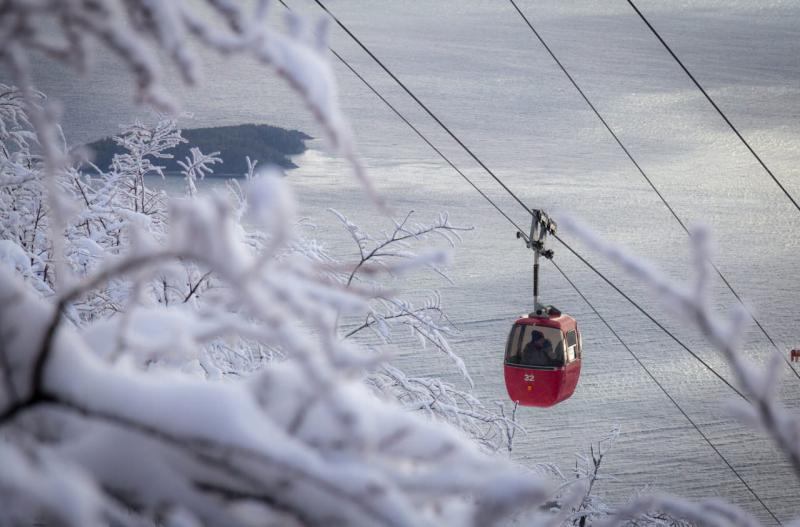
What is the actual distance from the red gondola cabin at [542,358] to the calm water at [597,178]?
1.65 metres

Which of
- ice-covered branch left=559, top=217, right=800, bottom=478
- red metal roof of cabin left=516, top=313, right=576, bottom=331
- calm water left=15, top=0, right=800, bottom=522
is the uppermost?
ice-covered branch left=559, top=217, right=800, bottom=478

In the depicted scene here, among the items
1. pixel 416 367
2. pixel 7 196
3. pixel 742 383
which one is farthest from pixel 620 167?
pixel 742 383

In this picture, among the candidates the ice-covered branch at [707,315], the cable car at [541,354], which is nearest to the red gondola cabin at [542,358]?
the cable car at [541,354]

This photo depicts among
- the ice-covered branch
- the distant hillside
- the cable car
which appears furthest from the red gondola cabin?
the distant hillside

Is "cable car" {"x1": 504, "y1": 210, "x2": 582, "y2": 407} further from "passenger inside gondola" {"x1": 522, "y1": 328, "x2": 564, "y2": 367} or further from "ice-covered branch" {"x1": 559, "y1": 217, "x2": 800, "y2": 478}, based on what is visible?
"ice-covered branch" {"x1": 559, "y1": 217, "x2": 800, "y2": 478}

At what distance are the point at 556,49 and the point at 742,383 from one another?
5619 cm

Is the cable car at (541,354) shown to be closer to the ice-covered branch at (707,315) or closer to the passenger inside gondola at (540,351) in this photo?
the passenger inside gondola at (540,351)

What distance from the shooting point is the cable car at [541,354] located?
26.7 feet

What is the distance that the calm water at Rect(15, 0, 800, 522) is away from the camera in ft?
73.0

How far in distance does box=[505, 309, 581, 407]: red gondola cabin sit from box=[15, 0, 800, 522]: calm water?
1.65m

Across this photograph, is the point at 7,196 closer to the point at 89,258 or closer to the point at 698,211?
the point at 89,258

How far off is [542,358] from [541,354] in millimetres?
53

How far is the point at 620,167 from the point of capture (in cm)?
4428

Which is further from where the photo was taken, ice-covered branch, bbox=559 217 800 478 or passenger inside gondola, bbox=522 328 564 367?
passenger inside gondola, bbox=522 328 564 367
